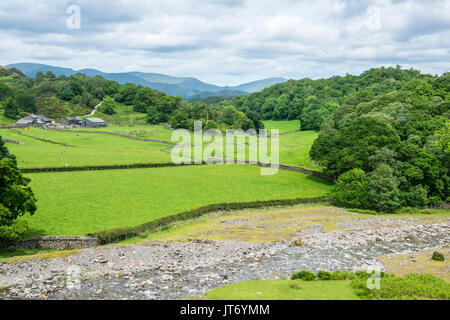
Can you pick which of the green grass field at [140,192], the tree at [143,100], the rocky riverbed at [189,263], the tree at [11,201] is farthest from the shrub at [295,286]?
the tree at [143,100]

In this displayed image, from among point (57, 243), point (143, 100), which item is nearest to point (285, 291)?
point (57, 243)

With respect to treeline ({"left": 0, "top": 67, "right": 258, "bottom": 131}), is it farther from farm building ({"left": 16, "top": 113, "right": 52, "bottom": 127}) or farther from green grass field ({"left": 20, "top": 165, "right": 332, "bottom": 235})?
green grass field ({"left": 20, "top": 165, "right": 332, "bottom": 235})

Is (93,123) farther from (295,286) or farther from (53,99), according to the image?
(295,286)

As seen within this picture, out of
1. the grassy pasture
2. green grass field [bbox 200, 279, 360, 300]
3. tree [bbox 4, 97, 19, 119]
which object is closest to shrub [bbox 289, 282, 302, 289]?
green grass field [bbox 200, 279, 360, 300]

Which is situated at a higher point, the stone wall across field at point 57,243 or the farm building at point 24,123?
the farm building at point 24,123

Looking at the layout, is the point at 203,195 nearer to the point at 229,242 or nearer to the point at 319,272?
the point at 229,242

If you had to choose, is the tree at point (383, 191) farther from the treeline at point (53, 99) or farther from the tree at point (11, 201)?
the treeline at point (53, 99)
